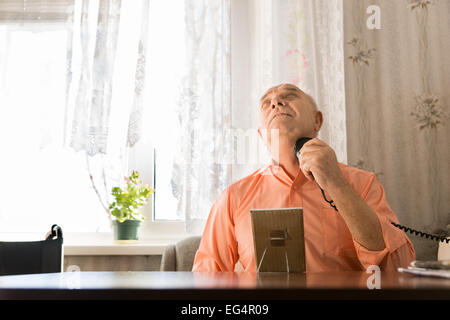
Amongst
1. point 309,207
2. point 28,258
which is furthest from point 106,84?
point 309,207

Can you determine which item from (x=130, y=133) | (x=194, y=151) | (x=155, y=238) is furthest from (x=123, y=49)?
(x=155, y=238)

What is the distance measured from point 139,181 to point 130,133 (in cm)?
24

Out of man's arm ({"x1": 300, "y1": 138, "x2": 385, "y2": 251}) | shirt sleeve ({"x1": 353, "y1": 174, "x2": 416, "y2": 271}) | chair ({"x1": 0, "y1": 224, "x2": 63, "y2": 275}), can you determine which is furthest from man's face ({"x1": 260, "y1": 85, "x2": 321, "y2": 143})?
chair ({"x1": 0, "y1": 224, "x2": 63, "y2": 275})

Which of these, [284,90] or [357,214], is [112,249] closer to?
[284,90]

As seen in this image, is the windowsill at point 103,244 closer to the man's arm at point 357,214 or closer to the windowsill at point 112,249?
the windowsill at point 112,249

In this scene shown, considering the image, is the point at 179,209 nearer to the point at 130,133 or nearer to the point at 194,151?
the point at 194,151

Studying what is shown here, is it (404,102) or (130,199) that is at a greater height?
(404,102)

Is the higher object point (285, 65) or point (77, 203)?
point (285, 65)

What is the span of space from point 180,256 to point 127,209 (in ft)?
1.46

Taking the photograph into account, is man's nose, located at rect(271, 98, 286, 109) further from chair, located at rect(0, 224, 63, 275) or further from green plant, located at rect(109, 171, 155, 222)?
chair, located at rect(0, 224, 63, 275)

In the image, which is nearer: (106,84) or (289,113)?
(289,113)

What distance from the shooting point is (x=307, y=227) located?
1.47m

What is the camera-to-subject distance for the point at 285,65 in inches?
83.7
